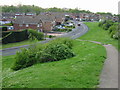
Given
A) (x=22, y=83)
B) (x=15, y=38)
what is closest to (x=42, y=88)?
(x=22, y=83)

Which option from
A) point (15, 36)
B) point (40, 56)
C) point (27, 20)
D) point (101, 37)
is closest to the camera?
point (40, 56)

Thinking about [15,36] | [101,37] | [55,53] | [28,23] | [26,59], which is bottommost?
[26,59]

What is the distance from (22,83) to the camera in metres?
10.5

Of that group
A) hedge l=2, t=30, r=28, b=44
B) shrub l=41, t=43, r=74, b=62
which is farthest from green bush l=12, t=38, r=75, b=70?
hedge l=2, t=30, r=28, b=44

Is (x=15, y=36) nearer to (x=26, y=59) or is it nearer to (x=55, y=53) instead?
(x=26, y=59)

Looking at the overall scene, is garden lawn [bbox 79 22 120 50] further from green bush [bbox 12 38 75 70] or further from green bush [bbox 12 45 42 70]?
green bush [bbox 12 45 42 70]

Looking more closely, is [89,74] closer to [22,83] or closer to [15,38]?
[22,83]

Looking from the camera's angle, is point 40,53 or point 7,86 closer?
point 7,86

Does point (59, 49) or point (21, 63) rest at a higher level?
point (59, 49)

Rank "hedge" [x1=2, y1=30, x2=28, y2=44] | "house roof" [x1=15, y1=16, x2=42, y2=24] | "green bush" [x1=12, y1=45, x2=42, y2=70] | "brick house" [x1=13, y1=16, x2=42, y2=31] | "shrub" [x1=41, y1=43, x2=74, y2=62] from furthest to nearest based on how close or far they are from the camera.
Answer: "house roof" [x1=15, y1=16, x2=42, y2=24]
"brick house" [x1=13, y1=16, x2=42, y2=31]
"hedge" [x1=2, y1=30, x2=28, y2=44]
"green bush" [x1=12, y1=45, x2=42, y2=70]
"shrub" [x1=41, y1=43, x2=74, y2=62]

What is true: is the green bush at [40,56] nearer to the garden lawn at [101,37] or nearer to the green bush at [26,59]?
the green bush at [26,59]

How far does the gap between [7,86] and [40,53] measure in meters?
9.84

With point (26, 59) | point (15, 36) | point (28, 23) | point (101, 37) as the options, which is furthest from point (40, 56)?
point (28, 23)

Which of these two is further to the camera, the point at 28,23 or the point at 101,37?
the point at 28,23
